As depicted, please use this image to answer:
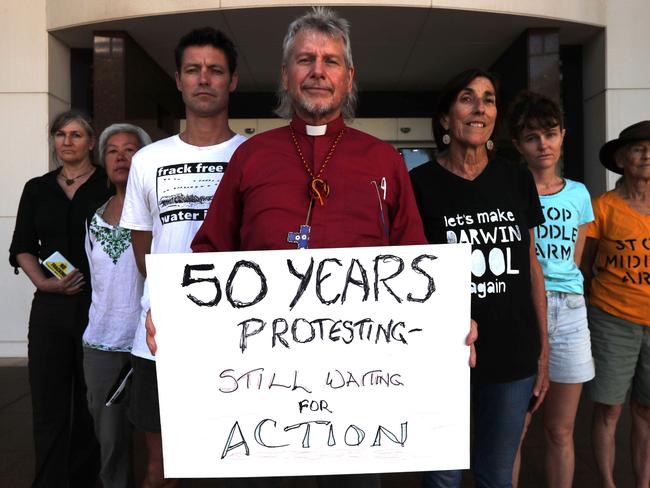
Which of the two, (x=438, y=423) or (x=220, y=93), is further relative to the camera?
(x=220, y=93)

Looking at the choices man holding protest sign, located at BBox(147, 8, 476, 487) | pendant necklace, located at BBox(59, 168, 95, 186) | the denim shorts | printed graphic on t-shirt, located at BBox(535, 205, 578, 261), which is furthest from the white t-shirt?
the denim shorts

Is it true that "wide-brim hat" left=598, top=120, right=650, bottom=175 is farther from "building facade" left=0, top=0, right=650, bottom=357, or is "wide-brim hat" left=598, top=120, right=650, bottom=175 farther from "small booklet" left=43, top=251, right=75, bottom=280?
"building facade" left=0, top=0, right=650, bottom=357

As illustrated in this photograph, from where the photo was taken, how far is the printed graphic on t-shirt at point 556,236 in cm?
295

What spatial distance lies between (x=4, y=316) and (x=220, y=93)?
5.46 m

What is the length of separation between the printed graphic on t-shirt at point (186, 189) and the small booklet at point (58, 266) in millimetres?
1045

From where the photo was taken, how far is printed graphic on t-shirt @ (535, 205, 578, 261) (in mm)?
2947

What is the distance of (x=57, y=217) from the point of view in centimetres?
330

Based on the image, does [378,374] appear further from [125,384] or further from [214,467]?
[125,384]

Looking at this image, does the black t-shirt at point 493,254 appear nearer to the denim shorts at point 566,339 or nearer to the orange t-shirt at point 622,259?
the denim shorts at point 566,339

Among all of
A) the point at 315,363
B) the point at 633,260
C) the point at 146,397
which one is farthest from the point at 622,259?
the point at 146,397

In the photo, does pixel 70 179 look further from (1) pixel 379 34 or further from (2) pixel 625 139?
(1) pixel 379 34

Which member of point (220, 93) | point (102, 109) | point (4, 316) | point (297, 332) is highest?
point (102, 109)

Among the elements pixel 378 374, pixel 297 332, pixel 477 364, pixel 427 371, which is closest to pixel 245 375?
pixel 297 332

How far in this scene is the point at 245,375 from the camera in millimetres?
1943
